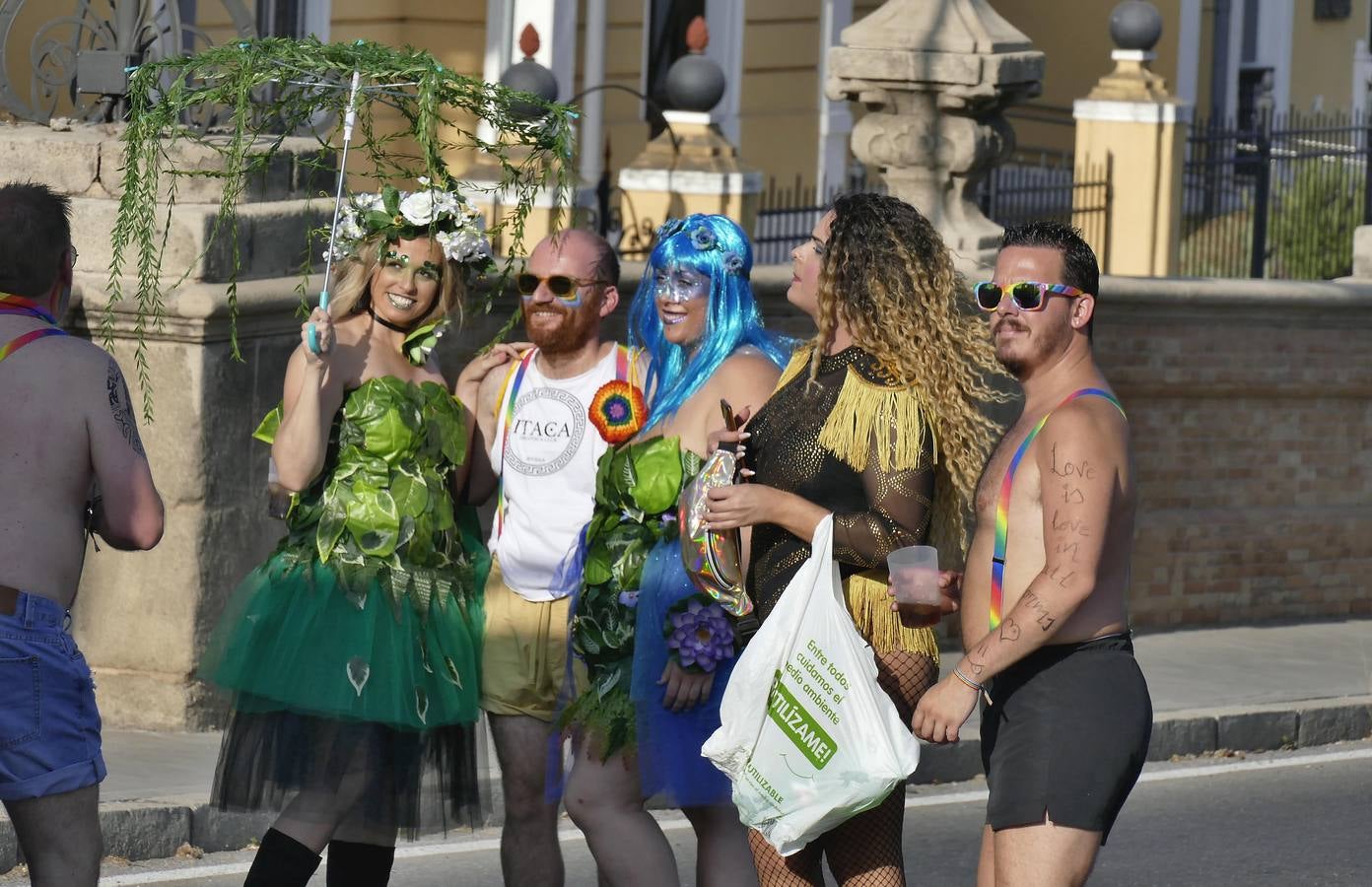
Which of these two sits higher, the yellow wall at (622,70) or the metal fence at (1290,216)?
the yellow wall at (622,70)

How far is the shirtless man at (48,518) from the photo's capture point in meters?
4.82

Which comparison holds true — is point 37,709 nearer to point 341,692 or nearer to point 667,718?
point 341,692

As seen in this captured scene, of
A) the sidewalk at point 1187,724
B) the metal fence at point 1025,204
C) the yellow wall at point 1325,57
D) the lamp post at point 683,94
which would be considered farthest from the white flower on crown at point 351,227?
the yellow wall at point 1325,57

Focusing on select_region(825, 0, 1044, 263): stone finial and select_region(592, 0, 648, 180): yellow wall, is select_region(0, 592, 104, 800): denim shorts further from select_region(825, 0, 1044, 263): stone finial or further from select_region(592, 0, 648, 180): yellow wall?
select_region(592, 0, 648, 180): yellow wall

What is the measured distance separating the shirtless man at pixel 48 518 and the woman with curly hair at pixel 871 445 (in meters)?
1.34

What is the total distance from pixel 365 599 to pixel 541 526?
479mm

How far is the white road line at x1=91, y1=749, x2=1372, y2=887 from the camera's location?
7082 millimetres

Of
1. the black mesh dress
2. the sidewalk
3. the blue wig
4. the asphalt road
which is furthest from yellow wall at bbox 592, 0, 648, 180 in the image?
the black mesh dress

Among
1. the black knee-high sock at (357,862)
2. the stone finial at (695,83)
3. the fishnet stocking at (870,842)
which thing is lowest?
the black knee-high sock at (357,862)

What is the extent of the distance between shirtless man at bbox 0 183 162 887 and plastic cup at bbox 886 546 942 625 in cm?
157

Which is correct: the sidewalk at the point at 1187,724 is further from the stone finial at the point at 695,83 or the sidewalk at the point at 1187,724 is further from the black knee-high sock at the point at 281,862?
the stone finial at the point at 695,83

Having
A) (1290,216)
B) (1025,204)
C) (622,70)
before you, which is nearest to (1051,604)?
(1025,204)

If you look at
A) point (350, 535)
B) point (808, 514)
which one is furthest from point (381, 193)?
point (808, 514)

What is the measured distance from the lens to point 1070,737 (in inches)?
189
